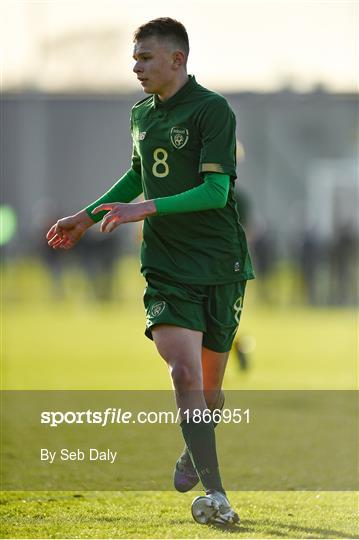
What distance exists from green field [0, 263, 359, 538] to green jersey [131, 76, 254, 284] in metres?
1.17

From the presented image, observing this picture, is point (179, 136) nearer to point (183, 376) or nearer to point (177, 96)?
point (177, 96)

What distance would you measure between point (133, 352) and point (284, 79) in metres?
21.4

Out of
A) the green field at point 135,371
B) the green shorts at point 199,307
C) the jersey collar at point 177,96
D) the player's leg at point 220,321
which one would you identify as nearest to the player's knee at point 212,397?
the player's leg at point 220,321

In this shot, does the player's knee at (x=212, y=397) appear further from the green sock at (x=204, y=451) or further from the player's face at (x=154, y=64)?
the player's face at (x=154, y=64)

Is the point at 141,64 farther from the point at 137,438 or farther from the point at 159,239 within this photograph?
the point at 137,438

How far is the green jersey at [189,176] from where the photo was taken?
19.1 feet

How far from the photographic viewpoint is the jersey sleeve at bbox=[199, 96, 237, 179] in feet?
19.0

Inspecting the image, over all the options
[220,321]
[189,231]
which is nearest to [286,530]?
[220,321]

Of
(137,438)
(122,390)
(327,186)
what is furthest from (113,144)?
(137,438)

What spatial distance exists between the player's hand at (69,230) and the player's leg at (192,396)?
76 centimetres

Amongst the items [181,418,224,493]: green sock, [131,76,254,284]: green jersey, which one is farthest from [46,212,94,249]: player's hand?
[181,418,224,493]: green sock

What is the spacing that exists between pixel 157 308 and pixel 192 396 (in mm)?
445

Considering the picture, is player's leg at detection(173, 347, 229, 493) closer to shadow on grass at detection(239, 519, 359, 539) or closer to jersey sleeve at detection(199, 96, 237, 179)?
shadow on grass at detection(239, 519, 359, 539)

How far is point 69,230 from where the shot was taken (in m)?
6.34
